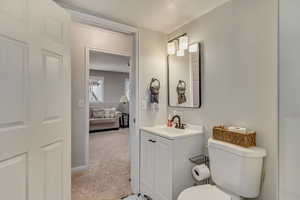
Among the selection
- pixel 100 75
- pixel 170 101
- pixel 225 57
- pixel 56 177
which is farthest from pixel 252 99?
pixel 100 75

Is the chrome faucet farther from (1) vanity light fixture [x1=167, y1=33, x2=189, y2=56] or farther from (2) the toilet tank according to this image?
(1) vanity light fixture [x1=167, y1=33, x2=189, y2=56]

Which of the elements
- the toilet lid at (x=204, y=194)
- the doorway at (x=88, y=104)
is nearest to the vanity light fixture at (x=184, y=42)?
the doorway at (x=88, y=104)

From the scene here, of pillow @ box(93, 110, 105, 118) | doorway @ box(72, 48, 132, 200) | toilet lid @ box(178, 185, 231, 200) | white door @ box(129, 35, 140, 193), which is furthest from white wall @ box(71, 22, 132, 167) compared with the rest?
pillow @ box(93, 110, 105, 118)

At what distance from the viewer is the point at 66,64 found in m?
1.60

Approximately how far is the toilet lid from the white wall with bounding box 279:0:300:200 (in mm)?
716

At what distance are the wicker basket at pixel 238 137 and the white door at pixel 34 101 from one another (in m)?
1.49

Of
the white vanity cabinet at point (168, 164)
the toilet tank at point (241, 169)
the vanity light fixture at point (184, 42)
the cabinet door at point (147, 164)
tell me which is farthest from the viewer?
the vanity light fixture at point (184, 42)

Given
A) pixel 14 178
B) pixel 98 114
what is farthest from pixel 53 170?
pixel 98 114

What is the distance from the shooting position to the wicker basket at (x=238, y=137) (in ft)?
4.43

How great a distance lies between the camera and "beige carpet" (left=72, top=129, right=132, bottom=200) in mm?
2145

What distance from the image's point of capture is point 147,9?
5.90 ft

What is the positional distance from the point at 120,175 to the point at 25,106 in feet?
6.36

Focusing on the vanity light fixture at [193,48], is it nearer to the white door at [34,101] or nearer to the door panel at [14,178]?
the white door at [34,101]

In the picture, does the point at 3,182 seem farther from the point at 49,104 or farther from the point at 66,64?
→ the point at 66,64
